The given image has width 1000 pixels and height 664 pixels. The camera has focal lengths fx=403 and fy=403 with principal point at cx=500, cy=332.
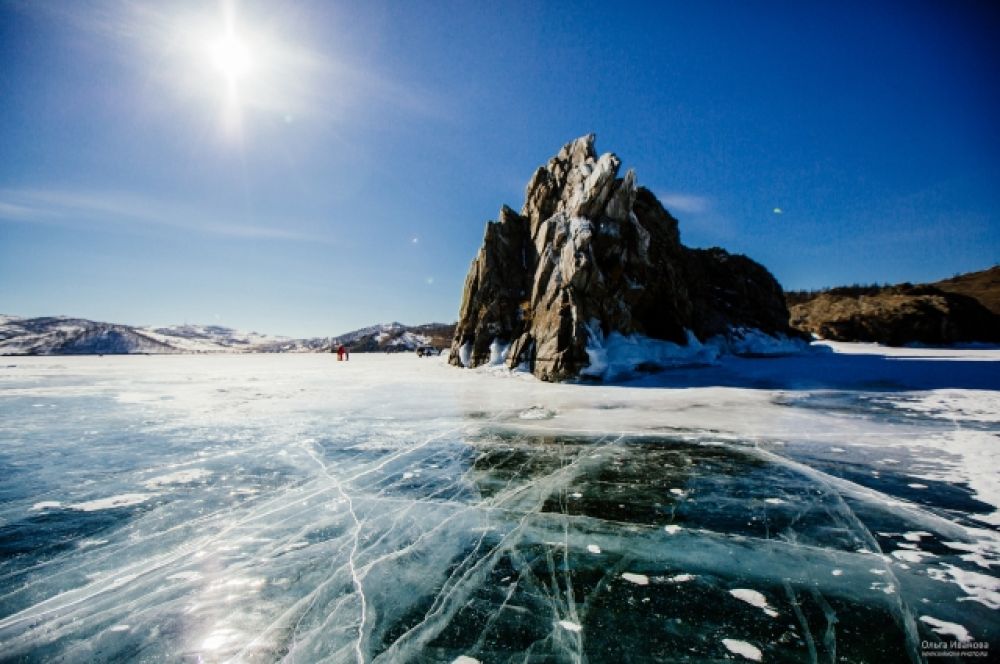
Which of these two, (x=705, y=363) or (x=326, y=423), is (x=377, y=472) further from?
(x=705, y=363)

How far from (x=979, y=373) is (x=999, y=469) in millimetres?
15501

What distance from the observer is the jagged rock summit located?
1816cm

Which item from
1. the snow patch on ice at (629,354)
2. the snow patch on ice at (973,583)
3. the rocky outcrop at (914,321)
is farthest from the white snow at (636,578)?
the rocky outcrop at (914,321)

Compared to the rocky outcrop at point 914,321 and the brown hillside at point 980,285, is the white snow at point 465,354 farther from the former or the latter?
the brown hillside at point 980,285

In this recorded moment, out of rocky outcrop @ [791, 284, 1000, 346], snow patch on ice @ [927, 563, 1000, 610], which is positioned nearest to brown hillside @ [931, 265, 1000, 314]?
rocky outcrop @ [791, 284, 1000, 346]

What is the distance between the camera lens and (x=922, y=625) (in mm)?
2408

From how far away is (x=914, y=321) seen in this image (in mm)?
32719

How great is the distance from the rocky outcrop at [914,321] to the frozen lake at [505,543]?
34.4 meters

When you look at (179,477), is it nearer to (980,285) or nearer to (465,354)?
(465,354)

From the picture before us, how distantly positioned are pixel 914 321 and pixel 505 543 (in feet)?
146

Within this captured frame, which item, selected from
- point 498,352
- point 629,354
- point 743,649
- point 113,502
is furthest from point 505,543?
point 498,352

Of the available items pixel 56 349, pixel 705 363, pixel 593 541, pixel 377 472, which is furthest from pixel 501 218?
pixel 56 349

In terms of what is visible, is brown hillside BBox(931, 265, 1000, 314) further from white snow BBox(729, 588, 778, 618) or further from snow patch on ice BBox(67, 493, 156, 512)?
snow patch on ice BBox(67, 493, 156, 512)

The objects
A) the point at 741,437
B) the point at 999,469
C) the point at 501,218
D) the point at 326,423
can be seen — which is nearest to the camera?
the point at 999,469
